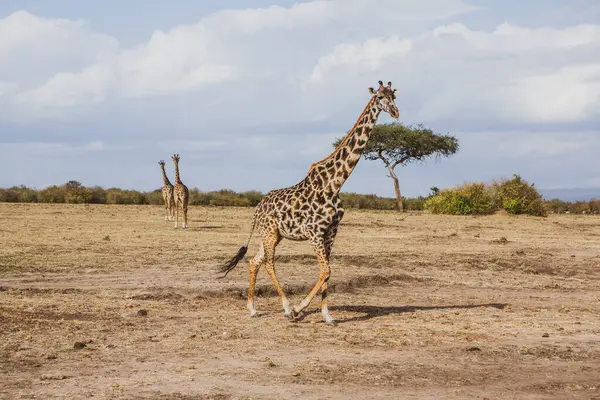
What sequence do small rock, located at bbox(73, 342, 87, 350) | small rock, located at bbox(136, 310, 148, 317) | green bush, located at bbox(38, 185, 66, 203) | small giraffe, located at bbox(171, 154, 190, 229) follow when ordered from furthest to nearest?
green bush, located at bbox(38, 185, 66, 203), small giraffe, located at bbox(171, 154, 190, 229), small rock, located at bbox(136, 310, 148, 317), small rock, located at bbox(73, 342, 87, 350)

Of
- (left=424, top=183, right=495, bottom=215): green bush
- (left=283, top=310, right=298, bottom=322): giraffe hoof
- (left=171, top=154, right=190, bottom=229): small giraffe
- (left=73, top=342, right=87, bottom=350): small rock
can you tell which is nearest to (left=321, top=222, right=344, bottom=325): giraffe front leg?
(left=283, top=310, right=298, bottom=322): giraffe hoof

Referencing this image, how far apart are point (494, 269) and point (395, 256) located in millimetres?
2429

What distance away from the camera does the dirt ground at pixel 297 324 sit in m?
8.77

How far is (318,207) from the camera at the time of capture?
12445mm

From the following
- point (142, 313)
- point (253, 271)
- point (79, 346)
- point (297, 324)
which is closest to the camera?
point (79, 346)

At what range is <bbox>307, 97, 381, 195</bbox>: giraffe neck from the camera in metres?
12.6

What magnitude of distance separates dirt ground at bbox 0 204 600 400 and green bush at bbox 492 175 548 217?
53.2ft

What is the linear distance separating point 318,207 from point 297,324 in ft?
5.20

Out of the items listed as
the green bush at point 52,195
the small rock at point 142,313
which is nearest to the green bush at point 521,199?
the green bush at point 52,195

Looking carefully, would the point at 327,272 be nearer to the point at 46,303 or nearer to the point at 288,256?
the point at 46,303

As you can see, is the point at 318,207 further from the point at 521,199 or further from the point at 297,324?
the point at 521,199

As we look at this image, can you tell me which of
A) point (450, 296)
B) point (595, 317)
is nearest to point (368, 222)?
point (450, 296)

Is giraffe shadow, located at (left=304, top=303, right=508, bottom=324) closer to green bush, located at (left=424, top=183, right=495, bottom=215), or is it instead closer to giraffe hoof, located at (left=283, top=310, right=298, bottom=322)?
giraffe hoof, located at (left=283, top=310, right=298, bottom=322)

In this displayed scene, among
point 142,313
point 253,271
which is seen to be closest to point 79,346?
point 142,313
